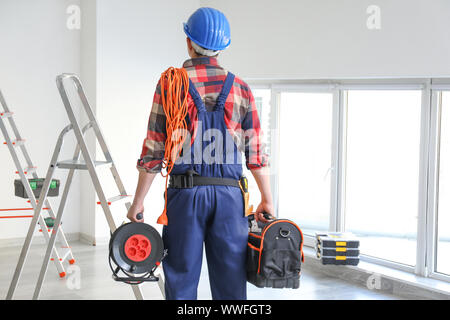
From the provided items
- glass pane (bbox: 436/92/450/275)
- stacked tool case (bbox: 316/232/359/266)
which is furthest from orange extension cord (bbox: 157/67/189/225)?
glass pane (bbox: 436/92/450/275)

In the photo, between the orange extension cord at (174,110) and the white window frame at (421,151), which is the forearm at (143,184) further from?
the white window frame at (421,151)

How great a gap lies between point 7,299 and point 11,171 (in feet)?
7.00

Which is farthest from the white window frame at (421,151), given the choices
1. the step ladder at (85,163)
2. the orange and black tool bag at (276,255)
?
the orange and black tool bag at (276,255)

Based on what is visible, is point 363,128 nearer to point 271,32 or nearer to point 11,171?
point 271,32

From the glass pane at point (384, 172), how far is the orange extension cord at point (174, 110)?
2.57 metres

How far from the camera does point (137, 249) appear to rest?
2.31 meters

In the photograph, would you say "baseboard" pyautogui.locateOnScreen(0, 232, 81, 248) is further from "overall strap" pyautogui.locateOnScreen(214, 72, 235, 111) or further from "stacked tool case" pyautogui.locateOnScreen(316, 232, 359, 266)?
"overall strap" pyautogui.locateOnScreen(214, 72, 235, 111)

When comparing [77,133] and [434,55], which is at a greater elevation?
[434,55]

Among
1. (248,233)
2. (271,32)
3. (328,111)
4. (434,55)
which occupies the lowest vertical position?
(248,233)

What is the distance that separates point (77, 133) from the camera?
3.28 m

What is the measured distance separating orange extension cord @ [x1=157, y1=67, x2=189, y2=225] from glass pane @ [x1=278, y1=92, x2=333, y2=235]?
2.83m

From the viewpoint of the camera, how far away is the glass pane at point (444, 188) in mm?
4086

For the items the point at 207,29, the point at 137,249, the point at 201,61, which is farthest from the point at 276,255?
the point at 207,29

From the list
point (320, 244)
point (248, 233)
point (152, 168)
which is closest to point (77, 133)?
point (152, 168)
